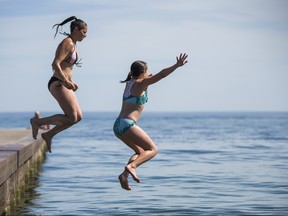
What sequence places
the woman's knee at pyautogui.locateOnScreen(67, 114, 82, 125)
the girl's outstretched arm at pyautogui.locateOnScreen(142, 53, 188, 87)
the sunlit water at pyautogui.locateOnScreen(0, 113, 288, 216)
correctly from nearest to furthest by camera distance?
1. the girl's outstretched arm at pyautogui.locateOnScreen(142, 53, 188, 87)
2. the woman's knee at pyautogui.locateOnScreen(67, 114, 82, 125)
3. the sunlit water at pyautogui.locateOnScreen(0, 113, 288, 216)

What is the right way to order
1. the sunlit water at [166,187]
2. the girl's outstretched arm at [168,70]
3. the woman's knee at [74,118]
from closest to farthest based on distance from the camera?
the girl's outstretched arm at [168,70] → the woman's knee at [74,118] → the sunlit water at [166,187]

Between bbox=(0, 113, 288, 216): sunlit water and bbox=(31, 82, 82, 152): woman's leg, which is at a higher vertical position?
bbox=(31, 82, 82, 152): woman's leg

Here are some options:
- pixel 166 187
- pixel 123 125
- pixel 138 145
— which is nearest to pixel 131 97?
pixel 123 125

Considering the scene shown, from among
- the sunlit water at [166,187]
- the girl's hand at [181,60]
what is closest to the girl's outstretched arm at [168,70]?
the girl's hand at [181,60]

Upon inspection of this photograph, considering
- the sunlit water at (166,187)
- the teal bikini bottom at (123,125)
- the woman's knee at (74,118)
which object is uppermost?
the woman's knee at (74,118)

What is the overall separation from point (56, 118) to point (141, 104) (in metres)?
1.70

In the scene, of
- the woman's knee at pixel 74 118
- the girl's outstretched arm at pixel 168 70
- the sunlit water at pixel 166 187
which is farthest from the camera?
the sunlit water at pixel 166 187

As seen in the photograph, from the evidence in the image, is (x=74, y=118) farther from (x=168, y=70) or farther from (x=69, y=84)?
(x=168, y=70)

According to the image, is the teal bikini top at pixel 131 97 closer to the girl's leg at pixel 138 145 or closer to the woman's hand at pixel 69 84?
the girl's leg at pixel 138 145

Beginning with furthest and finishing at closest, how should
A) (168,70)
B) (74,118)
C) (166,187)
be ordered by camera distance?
(166,187) → (74,118) → (168,70)

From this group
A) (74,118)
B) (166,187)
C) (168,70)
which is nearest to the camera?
(168,70)

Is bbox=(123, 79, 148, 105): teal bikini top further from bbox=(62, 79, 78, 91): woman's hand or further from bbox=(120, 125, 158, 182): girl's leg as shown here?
bbox=(62, 79, 78, 91): woman's hand

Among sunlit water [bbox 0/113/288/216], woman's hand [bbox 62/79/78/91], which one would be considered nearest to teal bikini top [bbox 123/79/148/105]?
woman's hand [bbox 62/79/78/91]

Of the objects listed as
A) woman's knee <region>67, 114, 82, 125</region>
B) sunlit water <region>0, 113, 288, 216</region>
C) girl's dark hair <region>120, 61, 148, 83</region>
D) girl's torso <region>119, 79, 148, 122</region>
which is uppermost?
girl's dark hair <region>120, 61, 148, 83</region>
